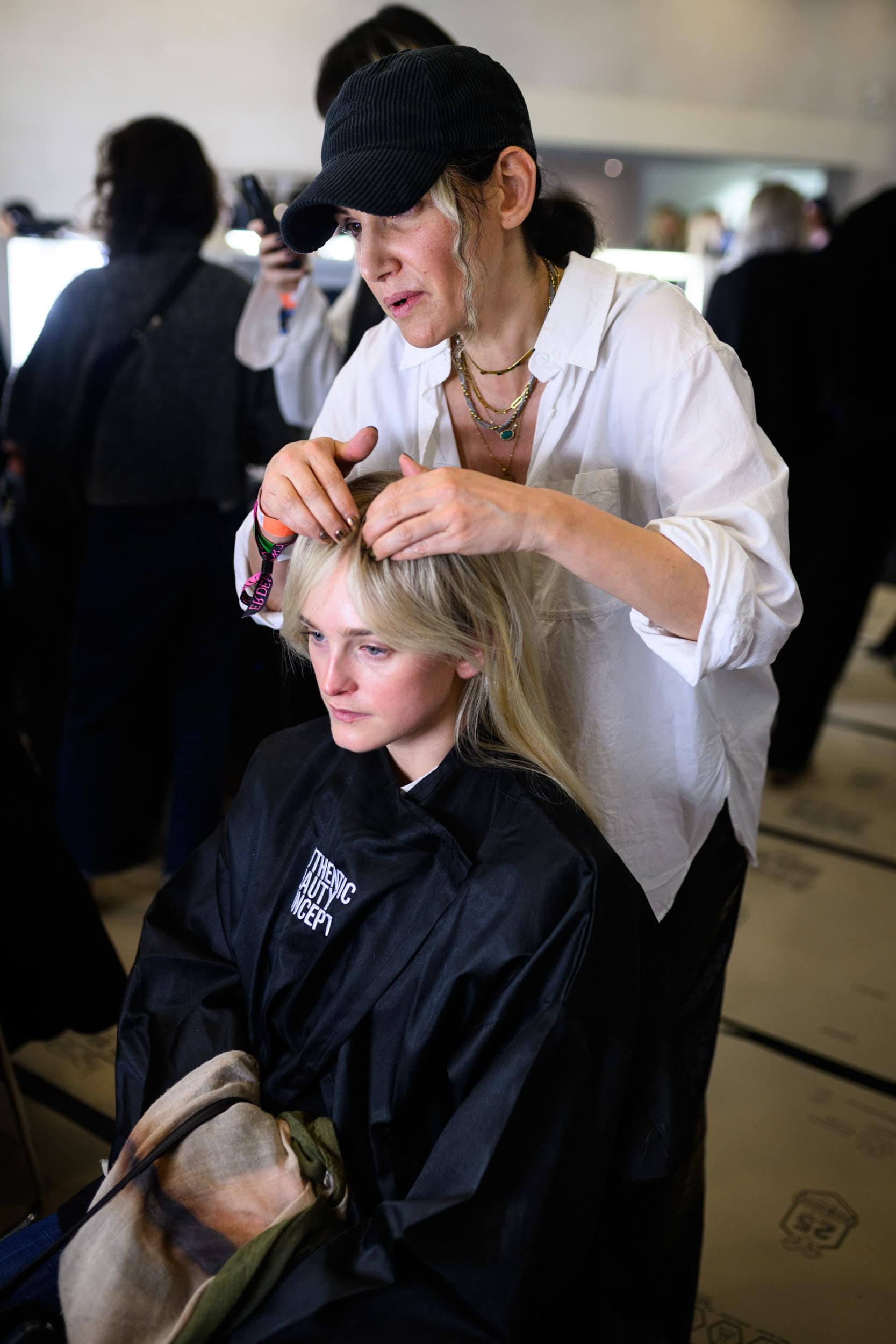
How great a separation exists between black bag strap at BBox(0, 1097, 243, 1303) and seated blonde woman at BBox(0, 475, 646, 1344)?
0.11 m

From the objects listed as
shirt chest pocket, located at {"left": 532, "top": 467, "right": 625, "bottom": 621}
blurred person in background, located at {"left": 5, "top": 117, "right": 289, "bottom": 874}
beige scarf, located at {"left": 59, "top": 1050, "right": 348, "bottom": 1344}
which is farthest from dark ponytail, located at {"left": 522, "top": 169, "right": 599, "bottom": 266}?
blurred person in background, located at {"left": 5, "top": 117, "right": 289, "bottom": 874}

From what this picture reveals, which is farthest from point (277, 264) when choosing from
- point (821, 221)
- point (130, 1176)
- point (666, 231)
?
point (666, 231)

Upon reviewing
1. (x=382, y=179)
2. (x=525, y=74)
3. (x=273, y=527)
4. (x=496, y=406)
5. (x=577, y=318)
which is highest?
(x=525, y=74)

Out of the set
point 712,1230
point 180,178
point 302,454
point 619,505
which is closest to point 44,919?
point 302,454

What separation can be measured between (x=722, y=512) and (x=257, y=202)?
38.7 inches

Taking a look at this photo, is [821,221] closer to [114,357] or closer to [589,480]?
[114,357]

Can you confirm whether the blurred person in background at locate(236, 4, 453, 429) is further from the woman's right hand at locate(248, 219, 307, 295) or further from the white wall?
the white wall

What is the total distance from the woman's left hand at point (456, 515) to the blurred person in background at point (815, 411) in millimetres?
2218

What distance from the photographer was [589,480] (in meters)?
1.12

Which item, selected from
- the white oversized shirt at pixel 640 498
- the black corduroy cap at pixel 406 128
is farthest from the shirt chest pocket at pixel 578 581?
the black corduroy cap at pixel 406 128

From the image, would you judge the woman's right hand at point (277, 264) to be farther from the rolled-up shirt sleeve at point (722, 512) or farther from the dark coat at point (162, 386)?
the rolled-up shirt sleeve at point (722, 512)

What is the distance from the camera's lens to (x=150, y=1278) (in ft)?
2.91

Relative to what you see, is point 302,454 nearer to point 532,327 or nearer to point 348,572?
point 348,572

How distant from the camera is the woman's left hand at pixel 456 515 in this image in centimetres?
88
